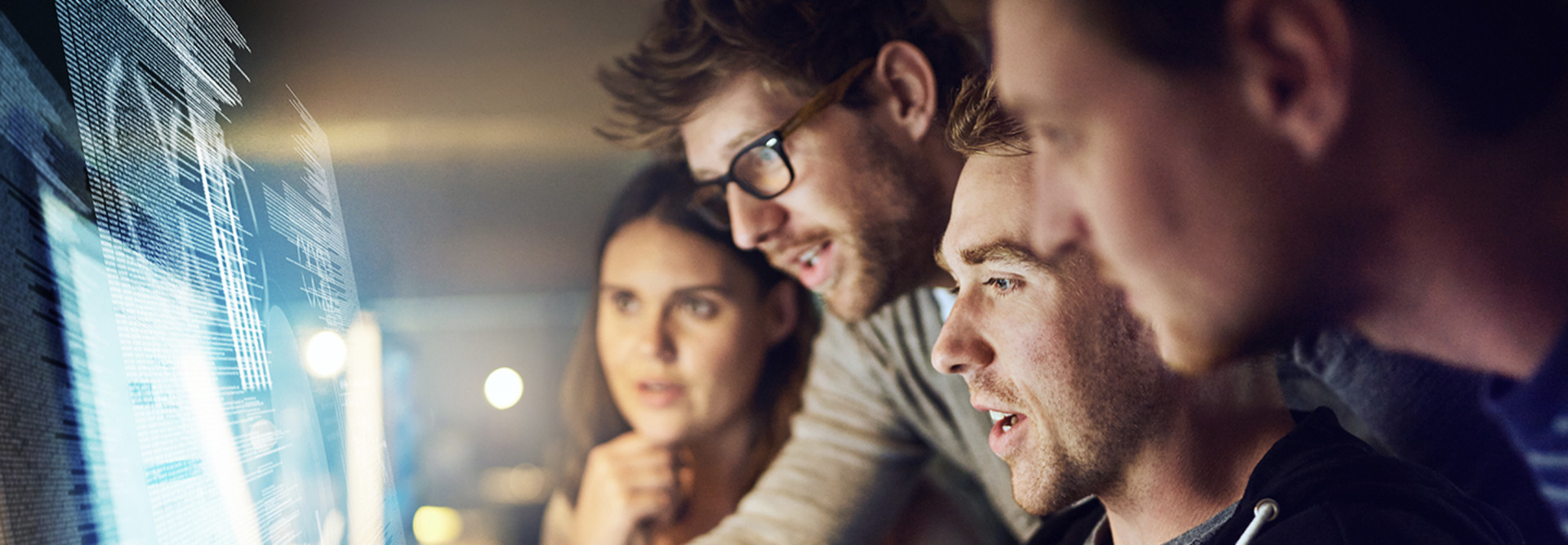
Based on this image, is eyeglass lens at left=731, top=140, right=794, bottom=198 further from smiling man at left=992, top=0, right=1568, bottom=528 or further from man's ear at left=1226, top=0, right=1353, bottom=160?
man's ear at left=1226, top=0, right=1353, bottom=160

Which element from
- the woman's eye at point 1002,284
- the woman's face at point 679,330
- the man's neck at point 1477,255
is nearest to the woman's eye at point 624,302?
the woman's face at point 679,330

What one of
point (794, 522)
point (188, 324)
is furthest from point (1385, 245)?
point (188, 324)

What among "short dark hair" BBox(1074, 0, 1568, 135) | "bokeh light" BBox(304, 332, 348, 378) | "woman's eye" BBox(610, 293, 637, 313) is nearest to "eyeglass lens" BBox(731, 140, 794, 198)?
"woman's eye" BBox(610, 293, 637, 313)

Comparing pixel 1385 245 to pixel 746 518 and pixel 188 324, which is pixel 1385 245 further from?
pixel 188 324

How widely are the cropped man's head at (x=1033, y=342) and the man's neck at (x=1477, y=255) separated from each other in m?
0.31

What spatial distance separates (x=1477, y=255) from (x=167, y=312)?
166 cm

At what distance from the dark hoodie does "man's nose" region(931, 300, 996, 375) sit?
0.37 m

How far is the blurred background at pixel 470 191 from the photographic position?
3.92 feet

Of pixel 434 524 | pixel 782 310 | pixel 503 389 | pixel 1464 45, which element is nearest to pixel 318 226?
pixel 503 389

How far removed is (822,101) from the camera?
1.21 meters

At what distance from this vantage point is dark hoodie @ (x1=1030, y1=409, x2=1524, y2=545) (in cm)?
98

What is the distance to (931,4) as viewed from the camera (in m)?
1.20

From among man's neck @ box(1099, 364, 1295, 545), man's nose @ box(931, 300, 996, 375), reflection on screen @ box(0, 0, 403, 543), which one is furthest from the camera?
man's nose @ box(931, 300, 996, 375)

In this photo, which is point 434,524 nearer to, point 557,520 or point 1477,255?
point 557,520
